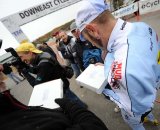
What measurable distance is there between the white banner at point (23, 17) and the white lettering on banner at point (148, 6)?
12.6 feet

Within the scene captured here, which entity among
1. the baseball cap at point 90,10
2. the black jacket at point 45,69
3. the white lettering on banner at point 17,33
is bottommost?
the white lettering on banner at point 17,33

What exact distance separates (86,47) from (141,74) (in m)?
2.04

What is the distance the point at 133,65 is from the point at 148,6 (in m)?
7.18

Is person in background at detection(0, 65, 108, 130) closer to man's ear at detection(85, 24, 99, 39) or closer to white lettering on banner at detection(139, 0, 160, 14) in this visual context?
man's ear at detection(85, 24, 99, 39)

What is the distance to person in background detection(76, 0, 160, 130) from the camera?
36.4 inches

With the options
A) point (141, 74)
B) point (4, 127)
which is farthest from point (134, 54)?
point (4, 127)

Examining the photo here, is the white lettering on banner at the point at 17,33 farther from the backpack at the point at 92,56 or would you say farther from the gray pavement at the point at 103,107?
the backpack at the point at 92,56

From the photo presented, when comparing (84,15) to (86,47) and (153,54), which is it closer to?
(153,54)

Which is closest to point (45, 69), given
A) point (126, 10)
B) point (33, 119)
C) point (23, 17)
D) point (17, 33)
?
point (33, 119)

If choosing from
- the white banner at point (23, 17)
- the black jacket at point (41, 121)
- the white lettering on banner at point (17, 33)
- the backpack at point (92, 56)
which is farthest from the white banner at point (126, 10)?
the black jacket at point (41, 121)

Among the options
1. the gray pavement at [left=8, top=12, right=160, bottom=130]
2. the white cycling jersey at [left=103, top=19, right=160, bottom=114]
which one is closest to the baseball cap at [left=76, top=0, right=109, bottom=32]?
the white cycling jersey at [left=103, top=19, right=160, bottom=114]

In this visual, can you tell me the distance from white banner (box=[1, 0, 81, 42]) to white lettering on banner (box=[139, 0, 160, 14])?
386cm

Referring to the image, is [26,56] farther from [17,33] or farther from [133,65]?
[17,33]

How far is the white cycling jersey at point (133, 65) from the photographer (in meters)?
0.92
